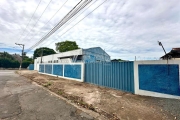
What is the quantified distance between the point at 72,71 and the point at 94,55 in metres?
9.35

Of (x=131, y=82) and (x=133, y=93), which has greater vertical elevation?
(x=131, y=82)

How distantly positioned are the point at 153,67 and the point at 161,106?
6.27 feet

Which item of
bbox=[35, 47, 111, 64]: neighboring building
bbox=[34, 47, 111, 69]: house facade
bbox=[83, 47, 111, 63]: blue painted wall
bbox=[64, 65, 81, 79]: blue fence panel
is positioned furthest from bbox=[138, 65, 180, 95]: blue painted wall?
bbox=[83, 47, 111, 63]: blue painted wall

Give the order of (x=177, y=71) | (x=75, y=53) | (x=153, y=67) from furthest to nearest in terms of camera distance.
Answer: (x=75, y=53) → (x=153, y=67) → (x=177, y=71)

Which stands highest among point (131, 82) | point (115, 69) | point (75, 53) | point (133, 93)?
point (75, 53)

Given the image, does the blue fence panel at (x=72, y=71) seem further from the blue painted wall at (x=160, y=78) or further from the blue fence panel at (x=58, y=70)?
the blue painted wall at (x=160, y=78)

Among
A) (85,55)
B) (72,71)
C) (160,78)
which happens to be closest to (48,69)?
(85,55)

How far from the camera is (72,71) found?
12367mm

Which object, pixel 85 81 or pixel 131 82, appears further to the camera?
pixel 85 81

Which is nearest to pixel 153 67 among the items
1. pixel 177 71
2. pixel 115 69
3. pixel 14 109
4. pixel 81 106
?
pixel 177 71

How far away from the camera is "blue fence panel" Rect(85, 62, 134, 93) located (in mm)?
6755

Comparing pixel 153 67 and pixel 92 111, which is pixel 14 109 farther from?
pixel 153 67

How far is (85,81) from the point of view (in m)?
10.6

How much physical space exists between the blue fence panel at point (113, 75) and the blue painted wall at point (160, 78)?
72 centimetres
